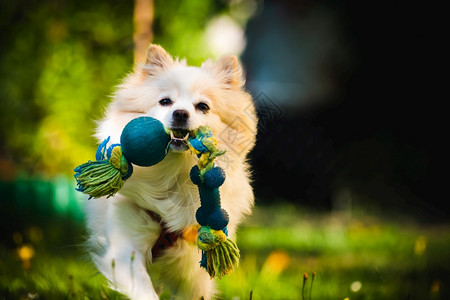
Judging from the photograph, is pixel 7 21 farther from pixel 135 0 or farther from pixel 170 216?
pixel 170 216

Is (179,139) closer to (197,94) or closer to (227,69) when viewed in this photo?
(197,94)

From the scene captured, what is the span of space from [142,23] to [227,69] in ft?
20.3

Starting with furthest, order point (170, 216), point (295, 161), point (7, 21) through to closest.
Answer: point (7, 21) → point (295, 161) → point (170, 216)

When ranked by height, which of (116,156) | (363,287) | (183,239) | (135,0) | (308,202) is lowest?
(308,202)

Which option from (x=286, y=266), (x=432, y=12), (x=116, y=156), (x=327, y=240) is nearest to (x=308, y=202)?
(x=327, y=240)

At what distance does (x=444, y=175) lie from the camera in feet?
23.4

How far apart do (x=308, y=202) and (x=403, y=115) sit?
1.97 metres

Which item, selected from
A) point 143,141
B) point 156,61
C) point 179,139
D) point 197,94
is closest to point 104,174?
point 143,141

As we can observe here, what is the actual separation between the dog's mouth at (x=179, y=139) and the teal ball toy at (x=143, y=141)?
4.6 inches

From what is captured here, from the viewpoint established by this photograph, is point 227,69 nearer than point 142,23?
Yes

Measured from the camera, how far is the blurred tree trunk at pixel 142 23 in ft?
29.1

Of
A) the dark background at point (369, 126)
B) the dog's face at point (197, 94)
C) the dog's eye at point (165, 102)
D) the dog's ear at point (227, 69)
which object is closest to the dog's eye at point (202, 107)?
the dog's face at point (197, 94)

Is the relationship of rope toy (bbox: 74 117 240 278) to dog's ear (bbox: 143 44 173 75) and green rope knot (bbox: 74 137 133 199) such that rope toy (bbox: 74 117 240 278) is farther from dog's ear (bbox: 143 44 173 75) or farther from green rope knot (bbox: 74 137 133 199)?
dog's ear (bbox: 143 44 173 75)

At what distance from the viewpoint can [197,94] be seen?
9.87 feet
